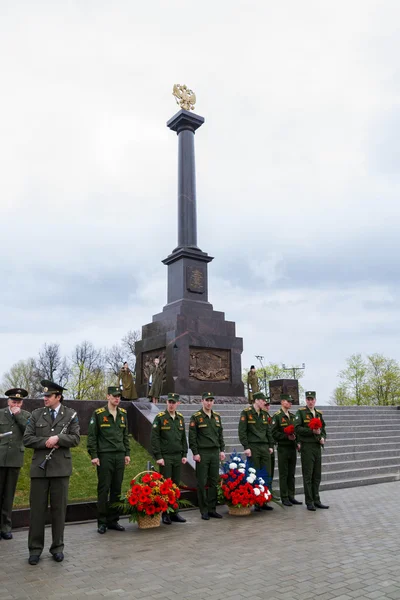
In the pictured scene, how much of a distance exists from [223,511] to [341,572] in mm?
3986

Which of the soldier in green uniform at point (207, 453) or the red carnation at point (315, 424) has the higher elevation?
the red carnation at point (315, 424)

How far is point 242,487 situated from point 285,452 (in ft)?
5.08

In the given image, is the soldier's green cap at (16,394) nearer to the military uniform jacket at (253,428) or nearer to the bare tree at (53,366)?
the military uniform jacket at (253,428)

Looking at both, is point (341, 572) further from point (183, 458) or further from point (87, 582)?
point (183, 458)

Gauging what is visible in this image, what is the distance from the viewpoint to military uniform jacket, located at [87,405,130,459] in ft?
24.2

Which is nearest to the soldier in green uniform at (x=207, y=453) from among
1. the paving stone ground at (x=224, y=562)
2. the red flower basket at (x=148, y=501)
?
the paving stone ground at (x=224, y=562)

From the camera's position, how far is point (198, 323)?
18.1 meters

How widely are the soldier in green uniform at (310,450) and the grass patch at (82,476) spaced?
10.6 ft

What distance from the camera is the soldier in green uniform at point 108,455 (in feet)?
23.9

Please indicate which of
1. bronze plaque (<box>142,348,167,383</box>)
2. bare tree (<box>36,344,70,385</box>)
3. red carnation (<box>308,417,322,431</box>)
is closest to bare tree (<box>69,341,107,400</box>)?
bare tree (<box>36,344,70,385</box>)

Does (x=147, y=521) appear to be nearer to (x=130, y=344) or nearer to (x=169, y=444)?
(x=169, y=444)

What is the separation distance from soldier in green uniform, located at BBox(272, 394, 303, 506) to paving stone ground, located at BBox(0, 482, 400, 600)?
1223 mm

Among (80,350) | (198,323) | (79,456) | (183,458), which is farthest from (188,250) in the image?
(80,350)

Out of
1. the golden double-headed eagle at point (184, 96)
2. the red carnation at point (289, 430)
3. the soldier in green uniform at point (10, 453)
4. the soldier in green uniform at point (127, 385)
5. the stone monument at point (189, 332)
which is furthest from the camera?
the golden double-headed eagle at point (184, 96)
